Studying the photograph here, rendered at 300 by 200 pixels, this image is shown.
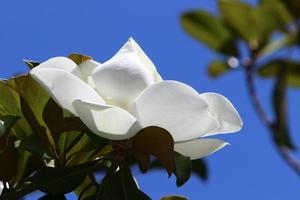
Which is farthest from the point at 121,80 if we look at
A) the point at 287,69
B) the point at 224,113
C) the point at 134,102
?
the point at 287,69

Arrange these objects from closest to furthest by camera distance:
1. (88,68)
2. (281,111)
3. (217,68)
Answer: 1. (281,111)
2. (217,68)
3. (88,68)

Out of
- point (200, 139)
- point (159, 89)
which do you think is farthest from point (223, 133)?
point (159, 89)

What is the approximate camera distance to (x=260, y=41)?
2.97 feet

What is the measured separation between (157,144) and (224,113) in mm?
114

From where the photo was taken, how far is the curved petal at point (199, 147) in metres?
1.04

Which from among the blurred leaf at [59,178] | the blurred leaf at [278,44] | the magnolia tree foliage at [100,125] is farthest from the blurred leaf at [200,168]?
the blurred leaf at [278,44]

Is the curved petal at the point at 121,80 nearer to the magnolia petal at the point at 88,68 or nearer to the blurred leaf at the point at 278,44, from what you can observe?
the magnolia petal at the point at 88,68

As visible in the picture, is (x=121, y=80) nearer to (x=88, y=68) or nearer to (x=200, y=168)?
(x=88, y=68)

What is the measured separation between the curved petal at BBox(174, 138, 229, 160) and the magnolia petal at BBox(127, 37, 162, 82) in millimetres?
95

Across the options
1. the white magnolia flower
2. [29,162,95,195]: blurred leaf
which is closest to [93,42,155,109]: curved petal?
the white magnolia flower

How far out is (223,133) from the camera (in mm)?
1052

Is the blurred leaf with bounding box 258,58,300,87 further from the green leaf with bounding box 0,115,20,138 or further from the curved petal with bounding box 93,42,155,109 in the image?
the green leaf with bounding box 0,115,20,138

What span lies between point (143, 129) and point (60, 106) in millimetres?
114

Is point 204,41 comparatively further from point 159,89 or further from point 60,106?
point 60,106
